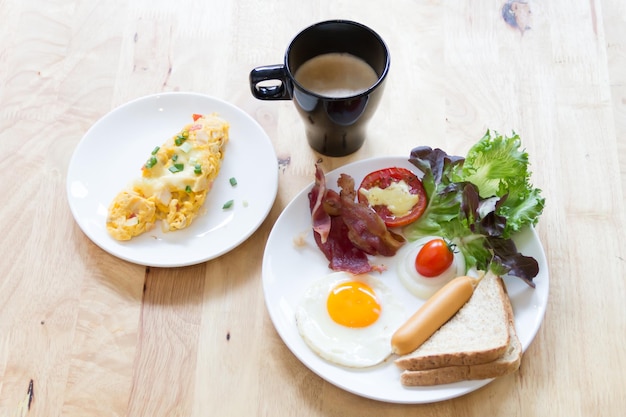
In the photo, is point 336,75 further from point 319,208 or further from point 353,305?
point 353,305

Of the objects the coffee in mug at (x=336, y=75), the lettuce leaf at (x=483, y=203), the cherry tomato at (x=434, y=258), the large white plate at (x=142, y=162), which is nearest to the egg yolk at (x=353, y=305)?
the cherry tomato at (x=434, y=258)

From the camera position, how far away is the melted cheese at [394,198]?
100.0 inches

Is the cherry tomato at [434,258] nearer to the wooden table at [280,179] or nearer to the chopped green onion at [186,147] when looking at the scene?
the wooden table at [280,179]

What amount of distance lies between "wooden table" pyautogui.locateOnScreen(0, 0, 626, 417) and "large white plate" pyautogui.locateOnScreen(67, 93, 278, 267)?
0.35 feet

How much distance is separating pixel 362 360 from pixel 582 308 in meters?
0.89

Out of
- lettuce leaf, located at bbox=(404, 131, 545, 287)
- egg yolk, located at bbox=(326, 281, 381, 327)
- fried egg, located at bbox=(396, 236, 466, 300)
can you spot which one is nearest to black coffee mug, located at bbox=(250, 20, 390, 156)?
lettuce leaf, located at bbox=(404, 131, 545, 287)

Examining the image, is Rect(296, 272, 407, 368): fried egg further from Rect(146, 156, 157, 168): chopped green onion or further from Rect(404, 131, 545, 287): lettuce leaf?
Rect(146, 156, 157, 168): chopped green onion

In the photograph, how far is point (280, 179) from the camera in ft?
9.11

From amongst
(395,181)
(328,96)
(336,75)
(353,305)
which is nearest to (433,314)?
(353,305)

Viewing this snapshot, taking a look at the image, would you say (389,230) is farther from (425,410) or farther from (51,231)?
(51,231)

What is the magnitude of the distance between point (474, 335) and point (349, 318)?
44 cm

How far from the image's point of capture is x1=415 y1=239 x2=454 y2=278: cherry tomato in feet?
7.82

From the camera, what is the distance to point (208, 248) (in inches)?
99.1

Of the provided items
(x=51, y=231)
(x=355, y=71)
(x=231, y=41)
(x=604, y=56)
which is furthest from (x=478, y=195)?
(x=51, y=231)
